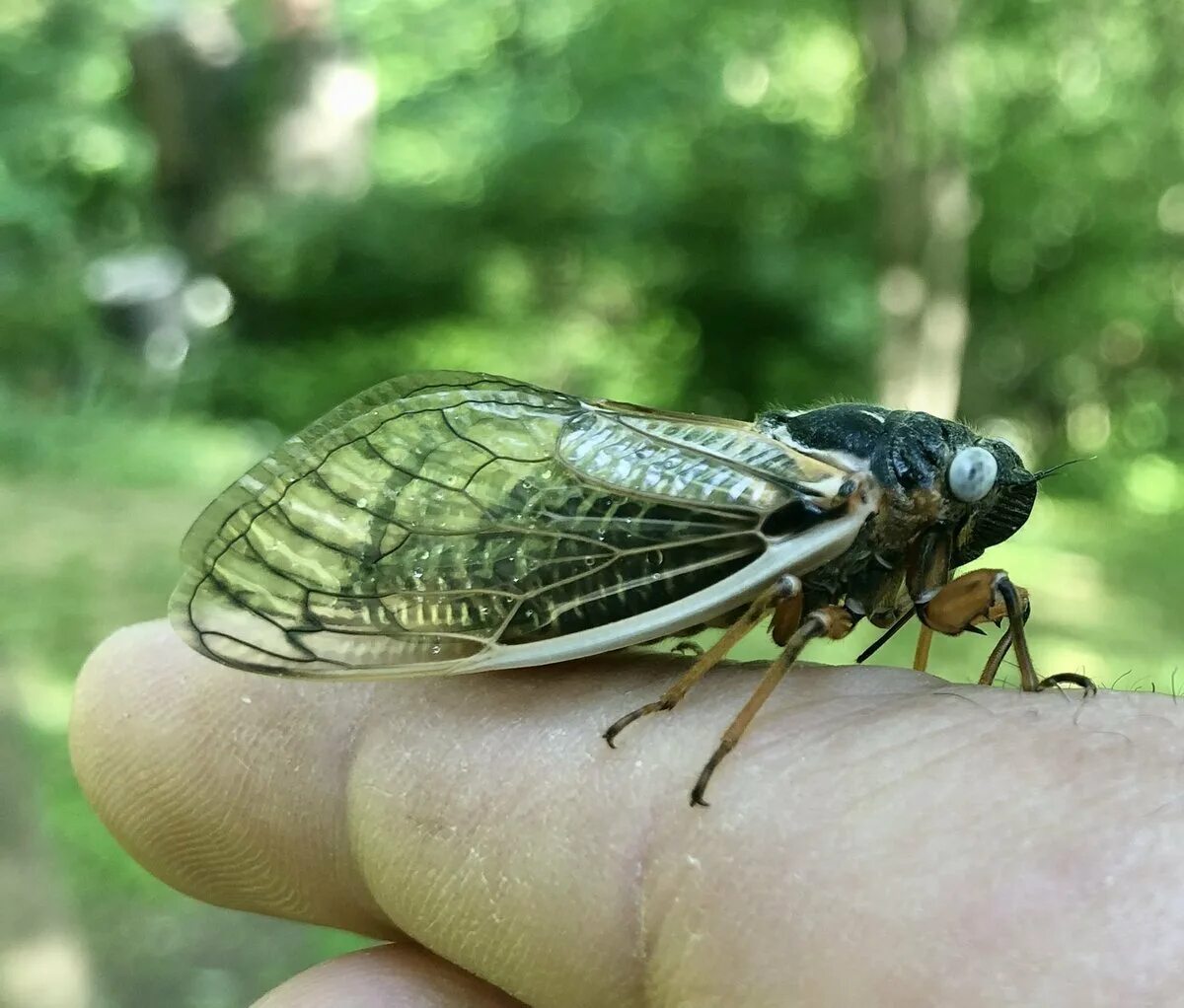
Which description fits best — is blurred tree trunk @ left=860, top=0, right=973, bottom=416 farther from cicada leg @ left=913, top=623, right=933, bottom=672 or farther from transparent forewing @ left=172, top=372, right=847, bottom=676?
transparent forewing @ left=172, top=372, right=847, bottom=676

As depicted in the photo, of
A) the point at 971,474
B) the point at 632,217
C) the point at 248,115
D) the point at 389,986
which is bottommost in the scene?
the point at 389,986

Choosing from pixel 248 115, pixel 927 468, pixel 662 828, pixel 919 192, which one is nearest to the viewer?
pixel 662 828

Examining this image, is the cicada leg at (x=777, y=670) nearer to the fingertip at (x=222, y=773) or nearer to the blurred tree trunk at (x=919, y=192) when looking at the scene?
the fingertip at (x=222, y=773)

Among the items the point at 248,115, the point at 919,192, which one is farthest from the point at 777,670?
the point at 248,115

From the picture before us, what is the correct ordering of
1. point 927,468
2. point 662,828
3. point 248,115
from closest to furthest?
point 662,828, point 927,468, point 248,115

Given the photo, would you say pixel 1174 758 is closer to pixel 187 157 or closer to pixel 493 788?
pixel 493 788

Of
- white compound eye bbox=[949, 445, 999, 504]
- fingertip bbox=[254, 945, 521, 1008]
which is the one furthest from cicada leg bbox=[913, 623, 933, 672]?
fingertip bbox=[254, 945, 521, 1008]

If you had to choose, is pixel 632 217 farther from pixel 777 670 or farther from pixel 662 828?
pixel 662 828
